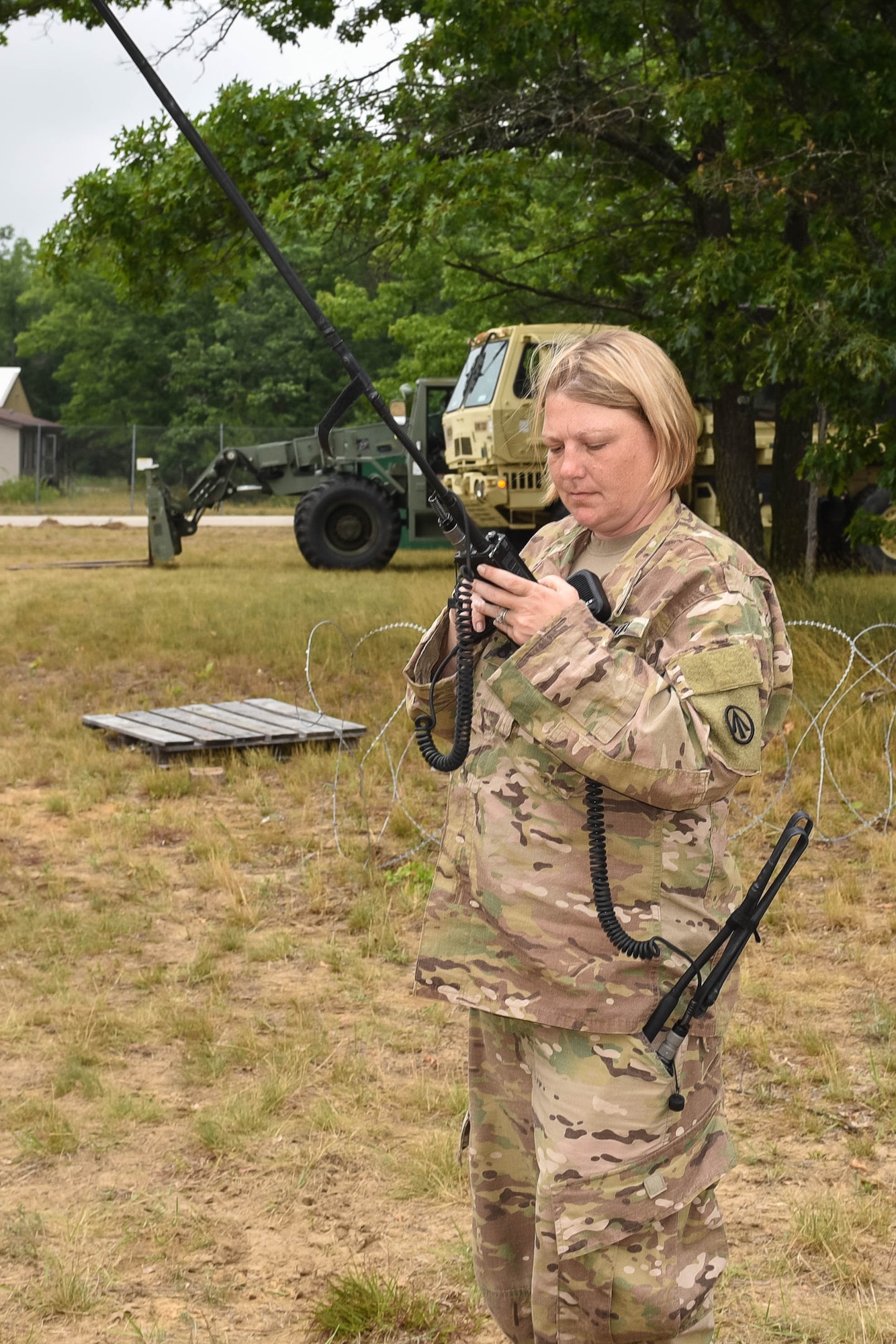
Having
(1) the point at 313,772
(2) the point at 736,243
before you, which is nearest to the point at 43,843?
(1) the point at 313,772

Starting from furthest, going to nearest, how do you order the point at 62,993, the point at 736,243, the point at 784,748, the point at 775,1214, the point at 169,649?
the point at 169,649 < the point at 736,243 < the point at 784,748 < the point at 62,993 < the point at 775,1214

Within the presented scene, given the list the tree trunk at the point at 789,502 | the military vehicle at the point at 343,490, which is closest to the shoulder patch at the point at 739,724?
the tree trunk at the point at 789,502

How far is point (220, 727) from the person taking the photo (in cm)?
859

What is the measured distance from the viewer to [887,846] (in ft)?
20.7

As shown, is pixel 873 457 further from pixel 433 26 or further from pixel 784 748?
pixel 433 26

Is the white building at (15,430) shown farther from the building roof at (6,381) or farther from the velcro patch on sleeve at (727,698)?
the velcro patch on sleeve at (727,698)

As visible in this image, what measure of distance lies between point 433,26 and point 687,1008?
9643 millimetres

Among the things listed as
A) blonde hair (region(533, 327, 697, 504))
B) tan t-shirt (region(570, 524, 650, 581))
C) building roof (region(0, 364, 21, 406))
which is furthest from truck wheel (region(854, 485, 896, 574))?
building roof (region(0, 364, 21, 406))

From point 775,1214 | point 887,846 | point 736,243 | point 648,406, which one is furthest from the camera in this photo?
point 736,243

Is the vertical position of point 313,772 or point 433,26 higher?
point 433,26

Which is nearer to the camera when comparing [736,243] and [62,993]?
[62,993]

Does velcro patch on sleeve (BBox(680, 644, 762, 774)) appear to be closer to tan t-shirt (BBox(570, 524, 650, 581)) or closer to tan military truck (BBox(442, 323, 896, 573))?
tan t-shirt (BBox(570, 524, 650, 581))

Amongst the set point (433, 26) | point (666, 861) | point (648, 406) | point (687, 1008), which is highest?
point (433, 26)

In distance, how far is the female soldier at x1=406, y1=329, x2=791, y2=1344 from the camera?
76.1 inches
